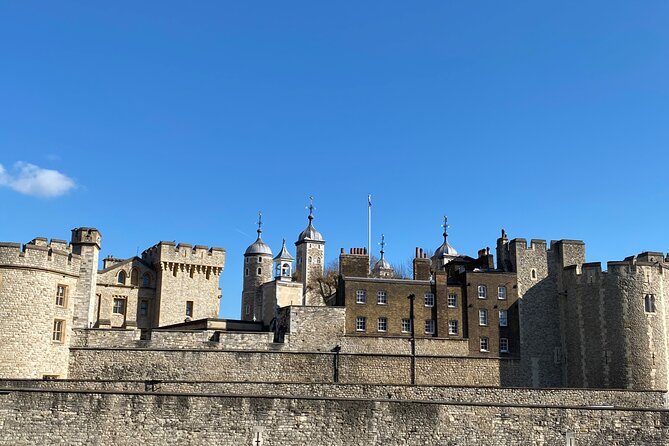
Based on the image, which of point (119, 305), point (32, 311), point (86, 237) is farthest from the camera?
point (119, 305)

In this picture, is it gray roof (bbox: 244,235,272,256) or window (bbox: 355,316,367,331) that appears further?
gray roof (bbox: 244,235,272,256)

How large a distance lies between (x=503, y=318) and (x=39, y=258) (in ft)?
78.0

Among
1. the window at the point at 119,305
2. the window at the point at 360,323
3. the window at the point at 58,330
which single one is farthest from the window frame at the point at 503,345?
the window at the point at 119,305

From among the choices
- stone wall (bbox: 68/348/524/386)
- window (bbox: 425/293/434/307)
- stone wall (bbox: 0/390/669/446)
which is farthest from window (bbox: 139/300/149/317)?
stone wall (bbox: 0/390/669/446)

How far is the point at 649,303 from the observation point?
130 feet

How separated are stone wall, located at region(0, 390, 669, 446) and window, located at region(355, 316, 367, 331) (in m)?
13.5

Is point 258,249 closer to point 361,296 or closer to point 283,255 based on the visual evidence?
point 283,255

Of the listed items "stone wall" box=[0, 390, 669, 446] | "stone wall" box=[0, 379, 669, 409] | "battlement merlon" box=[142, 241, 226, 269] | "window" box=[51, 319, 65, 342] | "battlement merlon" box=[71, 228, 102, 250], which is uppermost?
"battlement merlon" box=[142, 241, 226, 269]

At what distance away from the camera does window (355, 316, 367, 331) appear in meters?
40.5

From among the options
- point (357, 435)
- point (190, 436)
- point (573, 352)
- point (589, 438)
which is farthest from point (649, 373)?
point (190, 436)

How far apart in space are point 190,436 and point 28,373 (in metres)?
9.26

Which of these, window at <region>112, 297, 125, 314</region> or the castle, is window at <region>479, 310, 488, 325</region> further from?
window at <region>112, 297, 125, 314</region>

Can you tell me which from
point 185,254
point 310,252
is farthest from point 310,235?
point 185,254

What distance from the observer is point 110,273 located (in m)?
50.3
